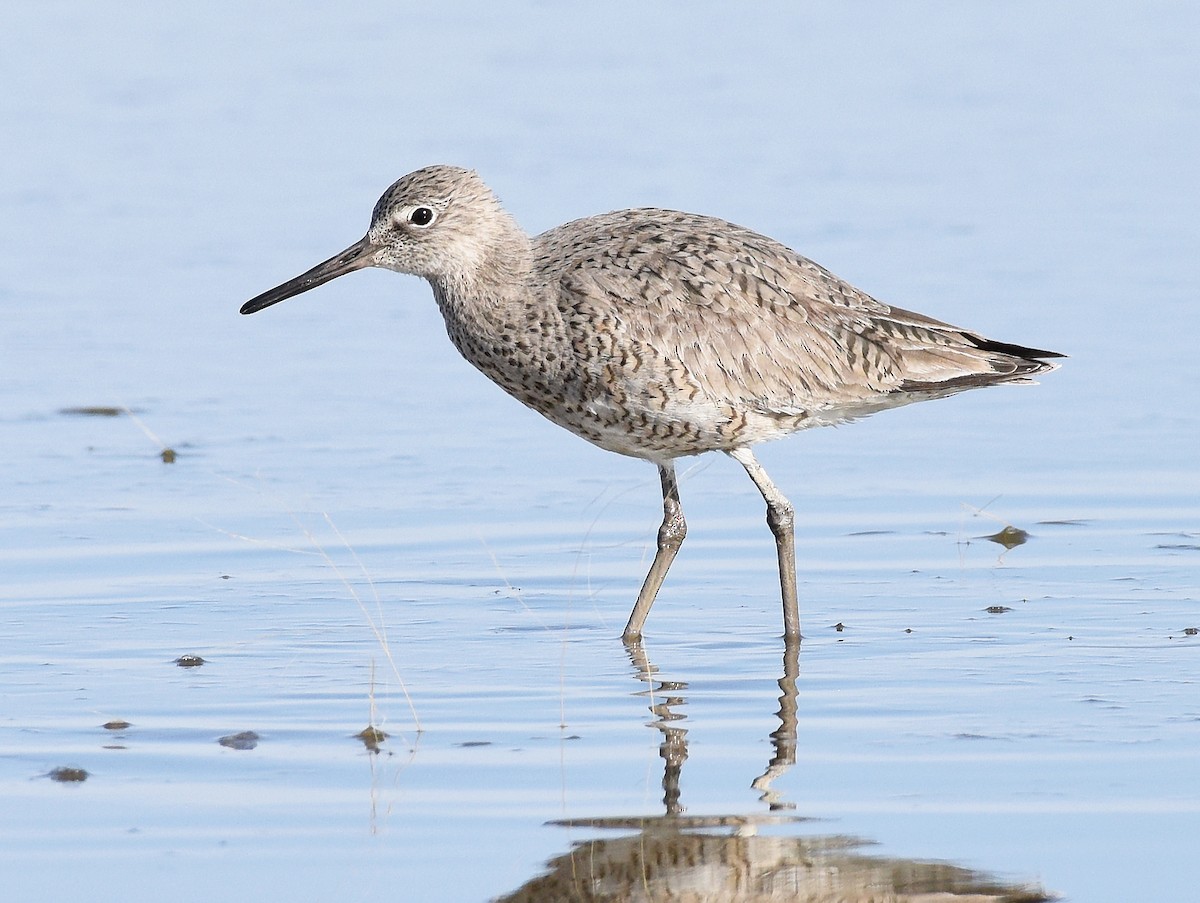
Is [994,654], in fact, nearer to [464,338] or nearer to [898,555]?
[898,555]

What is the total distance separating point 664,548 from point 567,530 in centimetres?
107

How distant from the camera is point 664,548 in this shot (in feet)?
27.4

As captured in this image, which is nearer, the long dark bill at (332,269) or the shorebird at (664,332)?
the shorebird at (664,332)

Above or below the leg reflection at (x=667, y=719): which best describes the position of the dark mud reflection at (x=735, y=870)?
below

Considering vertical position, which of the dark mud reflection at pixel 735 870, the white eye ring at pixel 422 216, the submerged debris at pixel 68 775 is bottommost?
the dark mud reflection at pixel 735 870

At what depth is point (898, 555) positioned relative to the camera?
8898mm

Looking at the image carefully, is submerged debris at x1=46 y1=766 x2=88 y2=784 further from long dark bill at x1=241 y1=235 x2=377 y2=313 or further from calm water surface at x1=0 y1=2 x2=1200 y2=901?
long dark bill at x1=241 y1=235 x2=377 y2=313

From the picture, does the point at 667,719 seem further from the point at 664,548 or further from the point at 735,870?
the point at 664,548

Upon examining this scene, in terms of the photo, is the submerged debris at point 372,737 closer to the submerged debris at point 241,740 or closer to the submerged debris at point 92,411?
the submerged debris at point 241,740

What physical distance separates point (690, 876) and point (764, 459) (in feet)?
17.5

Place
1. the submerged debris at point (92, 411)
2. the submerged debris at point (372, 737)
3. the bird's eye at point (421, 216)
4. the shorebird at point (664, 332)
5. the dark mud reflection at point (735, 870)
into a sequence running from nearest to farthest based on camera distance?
the dark mud reflection at point (735, 870)
the submerged debris at point (372, 737)
the shorebird at point (664, 332)
the bird's eye at point (421, 216)
the submerged debris at point (92, 411)

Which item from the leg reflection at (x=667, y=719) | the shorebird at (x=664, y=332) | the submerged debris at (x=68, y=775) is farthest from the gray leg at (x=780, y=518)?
the submerged debris at (x=68, y=775)

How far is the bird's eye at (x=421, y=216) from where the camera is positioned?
8.12m

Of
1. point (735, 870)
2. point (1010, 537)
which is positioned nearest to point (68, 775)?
point (735, 870)
